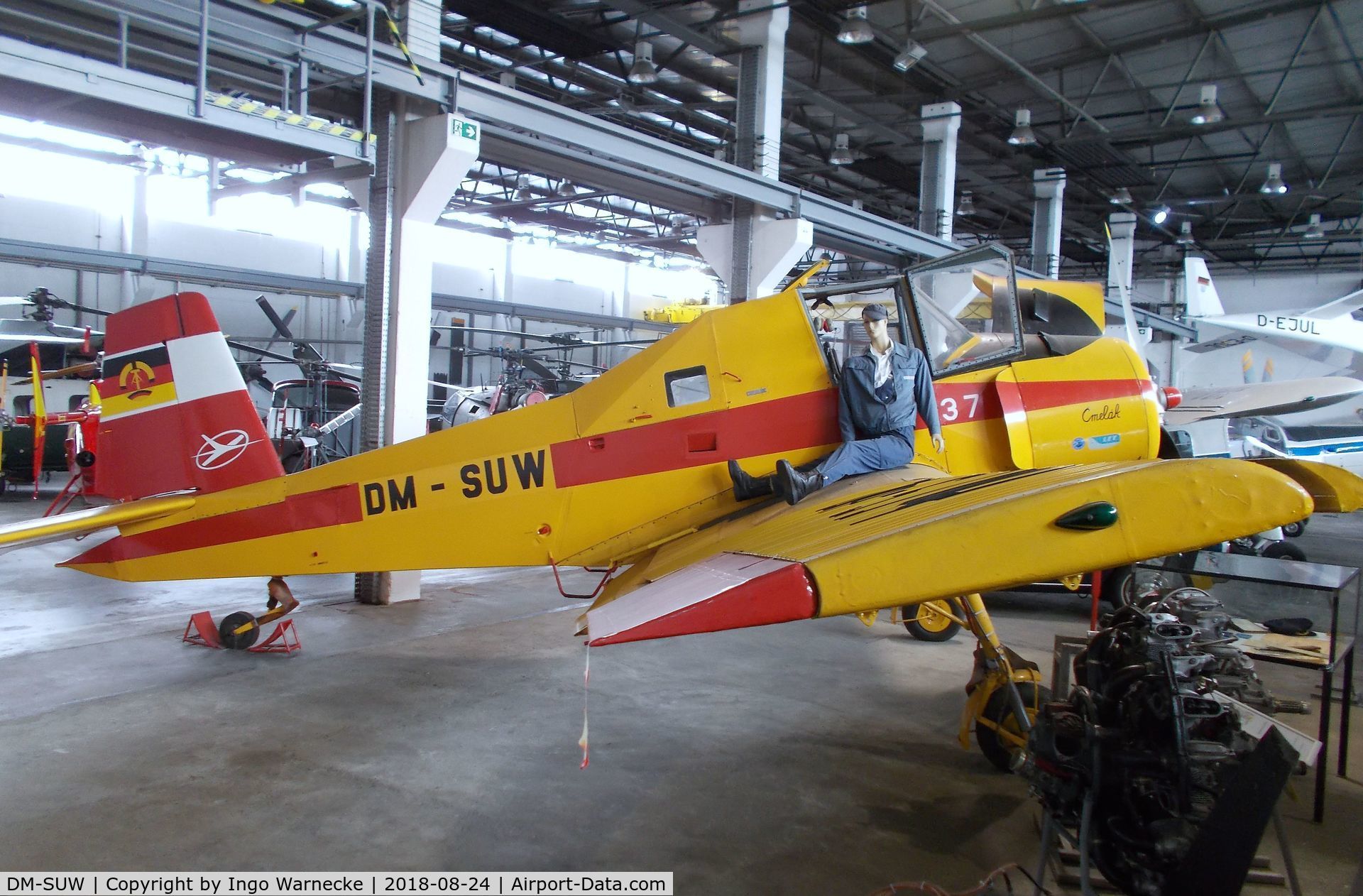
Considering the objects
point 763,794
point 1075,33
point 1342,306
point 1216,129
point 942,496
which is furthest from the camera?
point 1342,306

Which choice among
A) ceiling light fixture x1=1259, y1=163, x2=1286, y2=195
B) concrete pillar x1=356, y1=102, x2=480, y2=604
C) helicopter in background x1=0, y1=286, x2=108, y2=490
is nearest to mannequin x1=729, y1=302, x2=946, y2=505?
concrete pillar x1=356, y1=102, x2=480, y2=604

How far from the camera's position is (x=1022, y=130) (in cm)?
1498

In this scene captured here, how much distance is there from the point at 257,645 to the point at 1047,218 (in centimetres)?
1770

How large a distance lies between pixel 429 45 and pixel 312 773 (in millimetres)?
6195

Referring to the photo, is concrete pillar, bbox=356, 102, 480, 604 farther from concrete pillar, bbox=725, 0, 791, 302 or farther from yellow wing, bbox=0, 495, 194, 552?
concrete pillar, bbox=725, 0, 791, 302

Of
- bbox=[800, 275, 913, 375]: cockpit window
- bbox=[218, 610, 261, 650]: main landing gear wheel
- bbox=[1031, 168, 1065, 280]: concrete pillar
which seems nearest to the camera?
bbox=[800, 275, 913, 375]: cockpit window

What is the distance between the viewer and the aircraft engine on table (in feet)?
8.85

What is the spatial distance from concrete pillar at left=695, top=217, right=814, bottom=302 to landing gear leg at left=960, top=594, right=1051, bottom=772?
22.9ft

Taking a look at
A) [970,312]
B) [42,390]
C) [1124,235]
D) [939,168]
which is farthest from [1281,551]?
[42,390]

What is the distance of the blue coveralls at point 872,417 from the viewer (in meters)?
4.24

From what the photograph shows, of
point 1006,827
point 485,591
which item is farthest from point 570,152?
point 1006,827

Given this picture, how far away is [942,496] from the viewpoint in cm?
336

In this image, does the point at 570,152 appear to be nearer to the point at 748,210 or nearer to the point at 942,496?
the point at 748,210

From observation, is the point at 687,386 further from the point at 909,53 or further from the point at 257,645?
the point at 909,53
